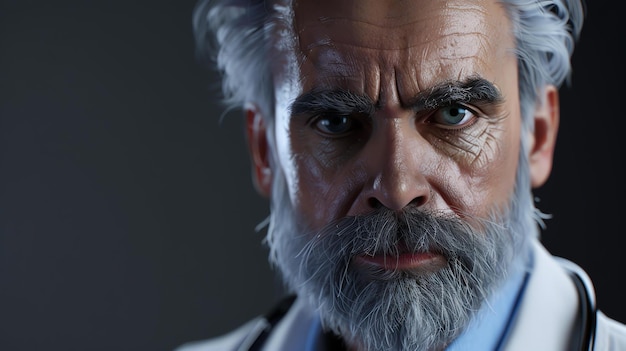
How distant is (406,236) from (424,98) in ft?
0.90

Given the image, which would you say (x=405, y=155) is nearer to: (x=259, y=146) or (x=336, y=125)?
(x=336, y=125)

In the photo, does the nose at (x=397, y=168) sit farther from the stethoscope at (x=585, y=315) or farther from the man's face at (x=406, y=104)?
the stethoscope at (x=585, y=315)

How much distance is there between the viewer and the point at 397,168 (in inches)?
60.0

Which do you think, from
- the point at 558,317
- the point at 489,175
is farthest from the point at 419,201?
the point at 558,317

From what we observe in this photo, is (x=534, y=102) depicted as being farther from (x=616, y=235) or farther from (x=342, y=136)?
(x=616, y=235)

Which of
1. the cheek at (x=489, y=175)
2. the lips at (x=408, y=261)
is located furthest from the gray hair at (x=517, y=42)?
the lips at (x=408, y=261)

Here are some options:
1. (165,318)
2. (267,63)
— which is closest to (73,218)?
(165,318)

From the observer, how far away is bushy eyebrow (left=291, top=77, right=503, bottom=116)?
5.17 ft

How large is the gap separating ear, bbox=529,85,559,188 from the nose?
1.37 feet

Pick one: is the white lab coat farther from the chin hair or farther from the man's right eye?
the man's right eye

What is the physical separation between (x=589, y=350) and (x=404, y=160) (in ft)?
1.76

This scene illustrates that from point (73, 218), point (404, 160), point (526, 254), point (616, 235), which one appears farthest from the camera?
point (73, 218)

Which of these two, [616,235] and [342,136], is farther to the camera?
[616,235]

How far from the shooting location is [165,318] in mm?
2914
